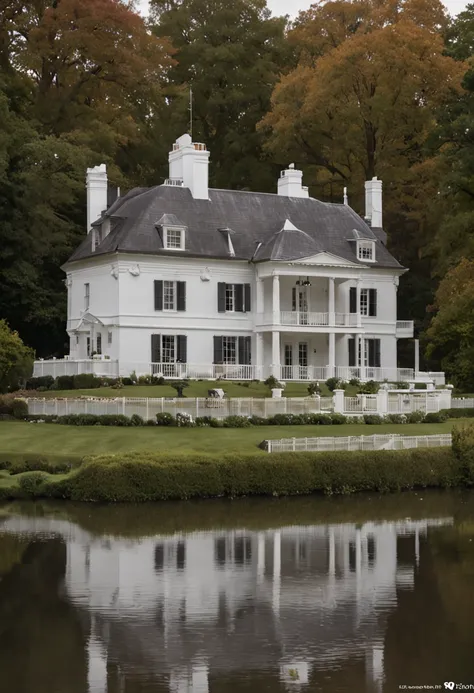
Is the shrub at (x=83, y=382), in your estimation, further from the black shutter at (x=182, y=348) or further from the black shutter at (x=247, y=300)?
the black shutter at (x=247, y=300)

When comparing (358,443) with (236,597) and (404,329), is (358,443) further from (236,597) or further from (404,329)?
(404,329)

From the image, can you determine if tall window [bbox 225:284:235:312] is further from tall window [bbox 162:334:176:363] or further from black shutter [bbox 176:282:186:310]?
tall window [bbox 162:334:176:363]

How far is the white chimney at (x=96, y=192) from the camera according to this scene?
61.9 meters

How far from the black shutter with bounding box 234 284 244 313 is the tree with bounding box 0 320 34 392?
1161cm

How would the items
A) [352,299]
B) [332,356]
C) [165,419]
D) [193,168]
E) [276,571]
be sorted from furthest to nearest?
1. [352,299]
2. [193,168]
3. [332,356]
4. [165,419]
5. [276,571]

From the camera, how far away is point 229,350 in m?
59.7

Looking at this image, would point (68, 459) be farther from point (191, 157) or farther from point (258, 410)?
point (191, 157)

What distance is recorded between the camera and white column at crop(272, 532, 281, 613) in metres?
24.2

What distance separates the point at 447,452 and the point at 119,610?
62.2ft

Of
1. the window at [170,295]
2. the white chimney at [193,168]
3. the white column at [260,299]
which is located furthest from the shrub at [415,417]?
the white chimney at [193,168]

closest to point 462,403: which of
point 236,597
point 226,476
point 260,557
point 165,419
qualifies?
point 165,419

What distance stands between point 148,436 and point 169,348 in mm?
16992

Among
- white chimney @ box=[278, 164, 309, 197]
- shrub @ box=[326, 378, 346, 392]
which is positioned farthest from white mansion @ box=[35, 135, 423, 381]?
shrub @ box=[326, 378, 346, 392]

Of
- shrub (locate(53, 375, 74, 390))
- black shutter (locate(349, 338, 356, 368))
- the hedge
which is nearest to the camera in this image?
the hedge
